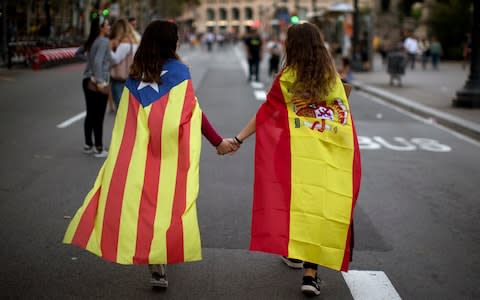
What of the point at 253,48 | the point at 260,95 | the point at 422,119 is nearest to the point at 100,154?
the point at 422,119

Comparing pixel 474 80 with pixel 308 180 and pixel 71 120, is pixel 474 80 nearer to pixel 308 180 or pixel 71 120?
pixel 71 120

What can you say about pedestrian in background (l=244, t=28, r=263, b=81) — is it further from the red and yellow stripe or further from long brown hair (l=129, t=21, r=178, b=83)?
the red and yellow stripe

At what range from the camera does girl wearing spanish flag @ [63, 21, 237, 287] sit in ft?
14.8

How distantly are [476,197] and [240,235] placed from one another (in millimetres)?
3037

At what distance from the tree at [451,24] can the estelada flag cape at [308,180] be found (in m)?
39.9

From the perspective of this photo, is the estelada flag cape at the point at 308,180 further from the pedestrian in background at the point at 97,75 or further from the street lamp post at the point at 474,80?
the street lamp post at the point at 474,80

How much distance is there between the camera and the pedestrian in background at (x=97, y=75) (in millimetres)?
9461

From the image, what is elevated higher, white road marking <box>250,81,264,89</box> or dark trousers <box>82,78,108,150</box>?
dark trousers <box>82,78,108,150</box>

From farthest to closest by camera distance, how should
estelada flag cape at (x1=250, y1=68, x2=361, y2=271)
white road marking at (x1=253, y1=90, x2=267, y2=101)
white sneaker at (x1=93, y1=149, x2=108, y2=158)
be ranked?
white road marking at (x1=253, y1=90, x2=267, y2=101) < white sneaker at (x1=93, y1=149, x2=108, y2=158) < estelada flag cape at (x1=250, y1=68, x2=361, y2=271)

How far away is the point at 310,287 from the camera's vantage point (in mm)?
4664

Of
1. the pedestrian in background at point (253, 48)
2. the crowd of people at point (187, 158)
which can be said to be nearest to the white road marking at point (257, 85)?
the pedestrian in background at point (253, 48)

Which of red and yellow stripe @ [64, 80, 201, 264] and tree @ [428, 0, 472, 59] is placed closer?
red and yellow stripe @ [64, 80, 201, 264]

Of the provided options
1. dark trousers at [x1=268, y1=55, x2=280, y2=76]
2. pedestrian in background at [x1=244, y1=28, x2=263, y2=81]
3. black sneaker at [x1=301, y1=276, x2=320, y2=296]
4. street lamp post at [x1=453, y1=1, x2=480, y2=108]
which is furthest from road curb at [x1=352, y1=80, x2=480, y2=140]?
black sneaker at [x1=301, y1=276, x2=320, y2=296]

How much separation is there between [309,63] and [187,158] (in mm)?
924
